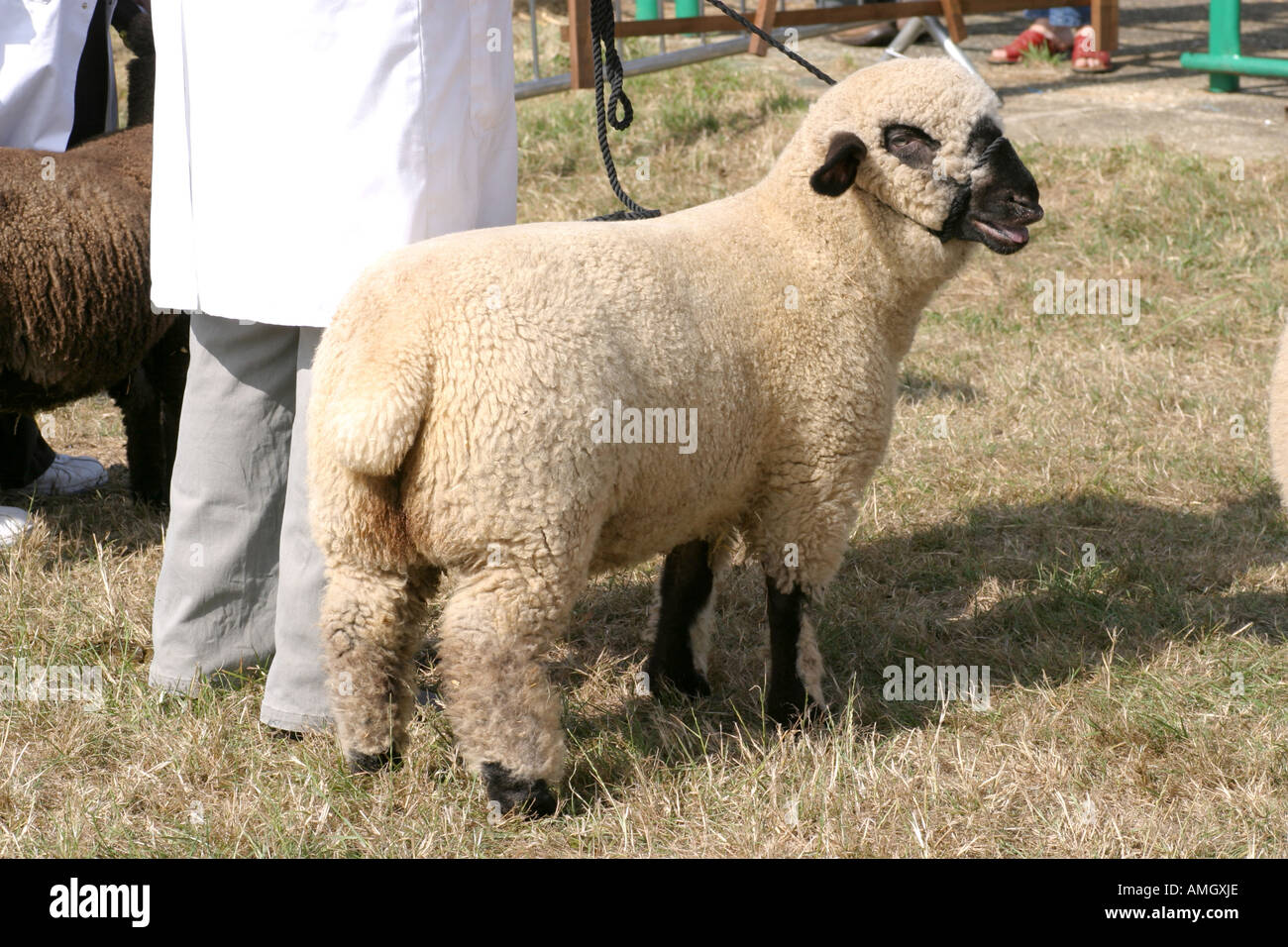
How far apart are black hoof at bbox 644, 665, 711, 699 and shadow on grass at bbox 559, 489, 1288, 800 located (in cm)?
5

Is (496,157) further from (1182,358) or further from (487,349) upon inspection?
(1182,358)

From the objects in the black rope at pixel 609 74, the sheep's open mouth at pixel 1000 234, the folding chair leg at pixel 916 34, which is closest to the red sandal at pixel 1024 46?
the folding chair leg at pixel 916 34

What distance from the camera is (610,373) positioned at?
2.63 meters

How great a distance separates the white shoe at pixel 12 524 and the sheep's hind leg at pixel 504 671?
238cm

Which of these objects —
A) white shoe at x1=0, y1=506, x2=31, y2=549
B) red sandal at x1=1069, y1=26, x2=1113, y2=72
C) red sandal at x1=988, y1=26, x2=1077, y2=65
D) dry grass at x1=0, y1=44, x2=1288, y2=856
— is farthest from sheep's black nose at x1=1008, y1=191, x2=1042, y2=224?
red sandal at x1=988, y1=26, x2=1077, y2=65

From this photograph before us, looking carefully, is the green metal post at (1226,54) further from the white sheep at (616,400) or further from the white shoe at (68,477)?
the white shoe at (68,477)

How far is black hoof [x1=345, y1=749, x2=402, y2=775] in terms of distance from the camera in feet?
9.27

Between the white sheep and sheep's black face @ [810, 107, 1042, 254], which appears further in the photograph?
sheep's black face @ [810, 107, 1042, 254]

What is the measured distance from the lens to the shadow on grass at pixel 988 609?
3.40 m

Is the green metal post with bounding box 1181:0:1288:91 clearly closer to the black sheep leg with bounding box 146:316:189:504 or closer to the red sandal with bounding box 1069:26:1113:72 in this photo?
the red sandal with bounding box 1069:26:1113:72

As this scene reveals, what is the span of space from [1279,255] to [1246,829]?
14.9 feet

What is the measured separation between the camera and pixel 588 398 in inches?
102

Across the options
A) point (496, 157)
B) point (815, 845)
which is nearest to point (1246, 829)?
point (815, 845)

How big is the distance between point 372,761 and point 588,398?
944mm
